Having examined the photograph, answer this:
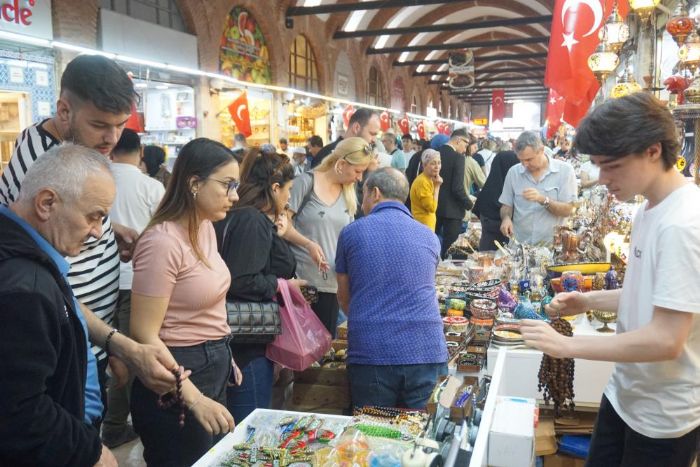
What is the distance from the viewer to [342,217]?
3.82 meters

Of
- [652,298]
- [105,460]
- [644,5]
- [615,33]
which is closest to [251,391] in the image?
[105,460]

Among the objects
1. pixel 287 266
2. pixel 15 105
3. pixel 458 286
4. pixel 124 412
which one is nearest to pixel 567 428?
pixel 458 286

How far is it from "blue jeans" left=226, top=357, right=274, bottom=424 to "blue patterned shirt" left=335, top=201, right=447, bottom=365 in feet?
1.38

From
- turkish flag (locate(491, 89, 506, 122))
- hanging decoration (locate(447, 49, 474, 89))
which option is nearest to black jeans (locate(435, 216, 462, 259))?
hanging decoration (locate(447, 49, 474, 89))

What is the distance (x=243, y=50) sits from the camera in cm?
1249

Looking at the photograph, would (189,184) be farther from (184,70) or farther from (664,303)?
(184,70)

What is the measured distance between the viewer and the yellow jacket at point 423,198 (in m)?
6.20

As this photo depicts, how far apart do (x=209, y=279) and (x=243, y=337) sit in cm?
57

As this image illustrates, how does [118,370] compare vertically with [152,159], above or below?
below

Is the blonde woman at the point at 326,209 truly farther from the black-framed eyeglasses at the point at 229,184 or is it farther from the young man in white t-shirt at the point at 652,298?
the young man in white t-shirt at the point at 652,298

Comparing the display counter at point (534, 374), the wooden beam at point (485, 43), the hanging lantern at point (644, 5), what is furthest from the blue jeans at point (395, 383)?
the wooden beam at point (485, 43)

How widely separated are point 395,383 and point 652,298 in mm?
1231

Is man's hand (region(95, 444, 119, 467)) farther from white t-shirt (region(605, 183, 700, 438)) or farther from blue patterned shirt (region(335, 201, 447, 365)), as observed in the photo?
white t-shirt (region(605, 183, 700, 438))

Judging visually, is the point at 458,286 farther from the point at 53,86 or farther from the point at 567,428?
the point at 53,86
